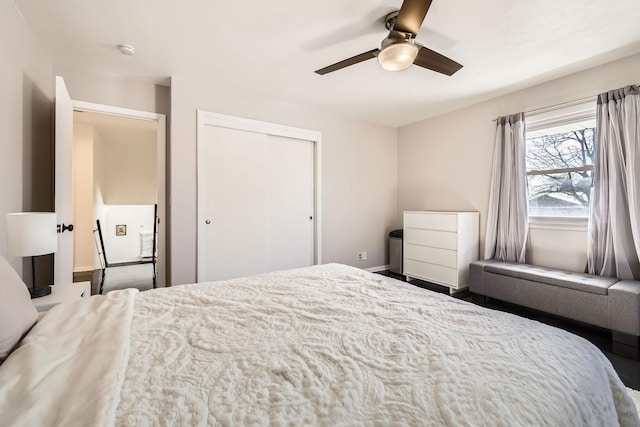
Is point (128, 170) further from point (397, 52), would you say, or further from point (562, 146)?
point (562, 146)

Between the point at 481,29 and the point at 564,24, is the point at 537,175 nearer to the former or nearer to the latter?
the point at 564,24

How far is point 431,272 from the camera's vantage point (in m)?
3.66

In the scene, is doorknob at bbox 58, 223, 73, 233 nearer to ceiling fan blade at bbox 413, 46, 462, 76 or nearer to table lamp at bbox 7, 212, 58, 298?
table lamp at bbox 7, 212, 58, 298

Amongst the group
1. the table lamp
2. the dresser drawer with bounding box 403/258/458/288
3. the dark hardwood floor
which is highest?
the table lamp

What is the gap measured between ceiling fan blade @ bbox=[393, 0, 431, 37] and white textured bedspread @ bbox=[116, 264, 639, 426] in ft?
5.19

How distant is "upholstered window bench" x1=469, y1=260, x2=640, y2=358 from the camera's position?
6.96 ft

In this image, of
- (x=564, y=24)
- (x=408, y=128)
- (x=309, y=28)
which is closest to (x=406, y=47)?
(x=309, y=28)

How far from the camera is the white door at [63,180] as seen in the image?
2.12 m

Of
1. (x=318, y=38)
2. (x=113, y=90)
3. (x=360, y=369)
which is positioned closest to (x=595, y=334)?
(x=360, y=369)

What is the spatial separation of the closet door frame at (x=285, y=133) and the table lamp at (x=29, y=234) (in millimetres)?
1338

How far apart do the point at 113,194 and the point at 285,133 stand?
389 centimetres

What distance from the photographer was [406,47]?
1.77 metres

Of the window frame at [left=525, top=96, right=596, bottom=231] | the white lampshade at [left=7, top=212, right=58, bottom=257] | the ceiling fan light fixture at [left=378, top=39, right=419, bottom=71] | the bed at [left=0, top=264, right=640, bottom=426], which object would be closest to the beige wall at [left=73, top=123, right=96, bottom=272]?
the white lampshade at [left=7, top=212, right=58, bottom=257]

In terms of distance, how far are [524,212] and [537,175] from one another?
44cm
